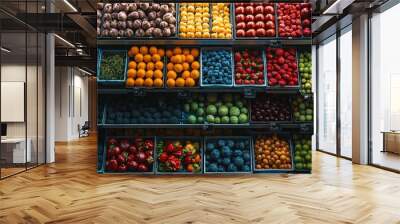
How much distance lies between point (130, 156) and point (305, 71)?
3.09 metres

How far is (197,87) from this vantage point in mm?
5820

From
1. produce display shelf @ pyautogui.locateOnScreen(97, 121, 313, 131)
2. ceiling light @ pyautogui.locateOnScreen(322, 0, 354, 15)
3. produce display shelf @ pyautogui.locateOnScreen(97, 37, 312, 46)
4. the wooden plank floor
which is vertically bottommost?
the wooden plank floor

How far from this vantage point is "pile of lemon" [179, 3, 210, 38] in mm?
5930

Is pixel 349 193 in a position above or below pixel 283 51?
below

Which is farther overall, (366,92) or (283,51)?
(366,92)

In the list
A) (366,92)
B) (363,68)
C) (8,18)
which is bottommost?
(366,92)

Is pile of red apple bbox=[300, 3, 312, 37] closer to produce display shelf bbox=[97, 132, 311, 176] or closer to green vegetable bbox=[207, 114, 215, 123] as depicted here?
produce display shelf bbox=[97, 132, 311, 176]

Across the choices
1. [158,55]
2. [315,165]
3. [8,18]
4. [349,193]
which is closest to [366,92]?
[315,165]

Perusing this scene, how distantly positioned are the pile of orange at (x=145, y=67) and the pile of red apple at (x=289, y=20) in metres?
1.95

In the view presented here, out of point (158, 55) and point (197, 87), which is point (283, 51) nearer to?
point (197, 87)

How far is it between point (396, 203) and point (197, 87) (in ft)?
10.1

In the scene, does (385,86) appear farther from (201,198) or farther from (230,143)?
(201,198)

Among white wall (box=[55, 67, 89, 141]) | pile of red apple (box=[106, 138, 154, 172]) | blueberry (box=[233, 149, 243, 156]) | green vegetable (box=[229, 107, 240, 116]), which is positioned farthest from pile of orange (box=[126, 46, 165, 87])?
white wall (box=[55, 67, 89, 141])

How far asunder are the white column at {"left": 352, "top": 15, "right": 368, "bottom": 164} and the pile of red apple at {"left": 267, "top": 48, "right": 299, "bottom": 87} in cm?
199
